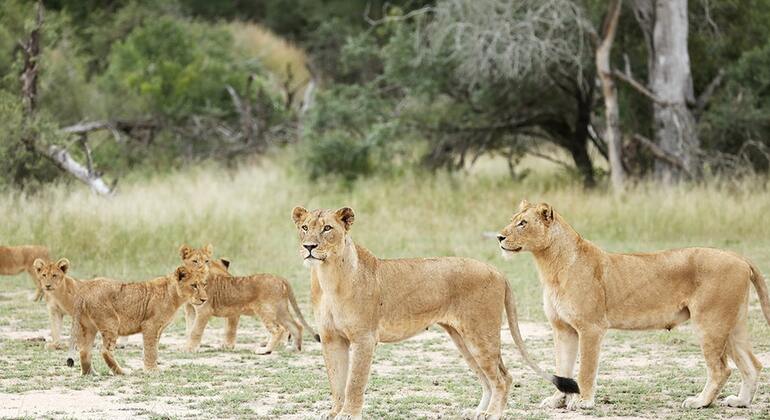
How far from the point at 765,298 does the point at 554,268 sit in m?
1.26

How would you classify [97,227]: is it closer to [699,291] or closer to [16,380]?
[16,380]

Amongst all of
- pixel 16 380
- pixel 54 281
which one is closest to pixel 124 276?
pixel 54 281

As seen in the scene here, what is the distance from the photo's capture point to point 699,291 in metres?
7.84

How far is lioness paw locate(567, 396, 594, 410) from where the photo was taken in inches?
304

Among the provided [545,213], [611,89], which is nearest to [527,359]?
[545,213]

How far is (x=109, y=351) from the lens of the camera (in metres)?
8.77

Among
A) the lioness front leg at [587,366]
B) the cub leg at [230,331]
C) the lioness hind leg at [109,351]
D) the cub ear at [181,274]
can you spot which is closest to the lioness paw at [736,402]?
the lioness front leg at [587,366]

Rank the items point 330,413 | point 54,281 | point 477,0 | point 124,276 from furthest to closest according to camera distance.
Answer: point 477,0, point 124,276, point 54,281, point 330,413

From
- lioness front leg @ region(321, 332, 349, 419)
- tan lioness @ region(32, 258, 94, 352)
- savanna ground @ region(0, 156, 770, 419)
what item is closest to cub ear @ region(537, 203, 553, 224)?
savanna ground @ region(0, 156, 770, 419)

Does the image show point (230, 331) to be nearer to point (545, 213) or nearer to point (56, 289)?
point (56, 289)

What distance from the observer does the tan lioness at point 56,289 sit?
9.68 m

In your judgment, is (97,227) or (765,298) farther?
(97,227)

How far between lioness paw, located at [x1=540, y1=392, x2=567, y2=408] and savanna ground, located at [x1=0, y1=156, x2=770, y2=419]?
0.12 metres

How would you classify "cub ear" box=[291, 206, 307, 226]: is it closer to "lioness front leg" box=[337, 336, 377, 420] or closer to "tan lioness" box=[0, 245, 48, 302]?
"lioness front leg" box=[337, 336, 377, 420]
